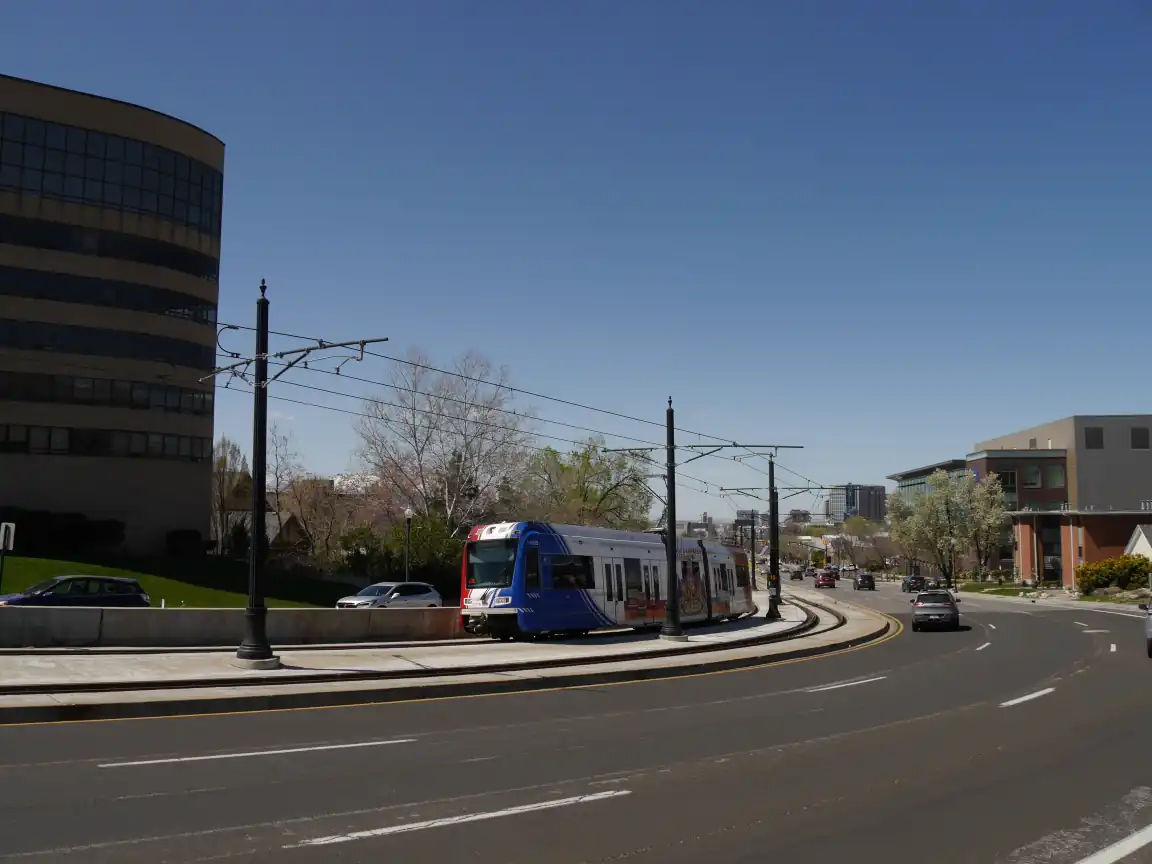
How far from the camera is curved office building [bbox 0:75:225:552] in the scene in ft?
181

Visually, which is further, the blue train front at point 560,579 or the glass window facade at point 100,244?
the glass window facade at point 100,244

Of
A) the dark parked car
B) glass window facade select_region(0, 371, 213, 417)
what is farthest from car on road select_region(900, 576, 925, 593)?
the dark parked car

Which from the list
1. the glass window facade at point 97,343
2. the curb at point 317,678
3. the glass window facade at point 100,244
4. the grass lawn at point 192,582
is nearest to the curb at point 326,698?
the curb at point 317,678

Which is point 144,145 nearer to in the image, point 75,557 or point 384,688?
point 75,557

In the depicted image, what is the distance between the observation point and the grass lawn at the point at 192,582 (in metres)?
50.2

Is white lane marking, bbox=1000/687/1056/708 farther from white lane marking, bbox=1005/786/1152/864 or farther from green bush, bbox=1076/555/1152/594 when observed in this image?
green bush, bbox=1076/555/1152/594

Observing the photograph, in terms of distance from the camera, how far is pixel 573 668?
887 inches

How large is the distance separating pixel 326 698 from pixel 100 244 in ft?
161

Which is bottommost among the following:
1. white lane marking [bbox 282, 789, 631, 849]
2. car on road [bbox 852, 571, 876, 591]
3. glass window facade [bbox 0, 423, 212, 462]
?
car on road [bbox 852, 571, 876, 591]

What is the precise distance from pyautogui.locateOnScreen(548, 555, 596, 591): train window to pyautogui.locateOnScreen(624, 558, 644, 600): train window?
224 centimetres

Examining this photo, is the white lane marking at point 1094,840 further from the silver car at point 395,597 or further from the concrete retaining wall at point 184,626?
the silver car at point 395,597

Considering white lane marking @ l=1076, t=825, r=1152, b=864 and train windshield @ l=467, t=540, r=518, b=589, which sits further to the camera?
train windshield @ l=467, t=540, r=518, b=589

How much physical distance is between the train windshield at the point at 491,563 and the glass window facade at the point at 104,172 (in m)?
40.2

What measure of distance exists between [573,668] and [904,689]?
678cm
